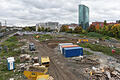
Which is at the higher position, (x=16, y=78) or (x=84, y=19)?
(x=84, y=19)

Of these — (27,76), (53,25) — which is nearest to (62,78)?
(27,76)

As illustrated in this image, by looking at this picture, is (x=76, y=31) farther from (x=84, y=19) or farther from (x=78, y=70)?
(x=78, y=70)

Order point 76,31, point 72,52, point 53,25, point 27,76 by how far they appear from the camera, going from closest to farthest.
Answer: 1. point 27,76
2. point 72,52
3. point 76,31
4. point 53,25

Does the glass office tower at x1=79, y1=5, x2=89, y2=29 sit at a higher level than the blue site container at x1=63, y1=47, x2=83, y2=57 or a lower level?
higher

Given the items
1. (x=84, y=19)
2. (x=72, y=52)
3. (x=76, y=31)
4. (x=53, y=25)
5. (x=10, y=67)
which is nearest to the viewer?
(x=10, y=67)

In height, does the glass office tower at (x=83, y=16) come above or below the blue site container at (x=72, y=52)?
above

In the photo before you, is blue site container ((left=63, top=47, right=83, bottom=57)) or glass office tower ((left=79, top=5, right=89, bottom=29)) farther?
glass office tower ((left=79, top=5, right=89, bottom=29))

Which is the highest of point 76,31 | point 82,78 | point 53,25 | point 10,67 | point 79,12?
point 79,12

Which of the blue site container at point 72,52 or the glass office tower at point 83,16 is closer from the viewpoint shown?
the blue site container at point 72,52

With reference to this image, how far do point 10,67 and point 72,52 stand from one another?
8877 mm

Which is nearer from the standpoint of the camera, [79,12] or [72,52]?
[72,52]

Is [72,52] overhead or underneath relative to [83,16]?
underneath

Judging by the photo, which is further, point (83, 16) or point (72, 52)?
point (83, 16)

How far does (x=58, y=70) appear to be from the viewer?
10336 millimetres
